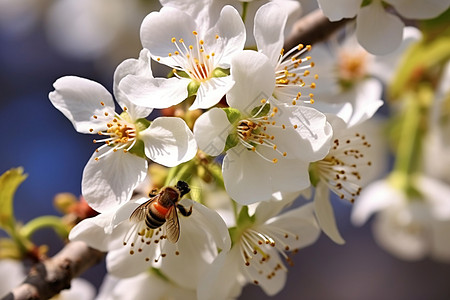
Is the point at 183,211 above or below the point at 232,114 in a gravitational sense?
below

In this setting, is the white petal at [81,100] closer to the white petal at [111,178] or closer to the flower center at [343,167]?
the white petal at [111,178]

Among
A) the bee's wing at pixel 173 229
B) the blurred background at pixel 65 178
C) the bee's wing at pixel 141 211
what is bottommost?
the blurred background at pixel 65 178

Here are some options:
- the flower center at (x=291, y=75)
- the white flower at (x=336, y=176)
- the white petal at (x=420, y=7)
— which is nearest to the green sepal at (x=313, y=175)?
the white flower at (x=336, y=176)

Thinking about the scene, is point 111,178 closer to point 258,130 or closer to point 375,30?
point 258,130

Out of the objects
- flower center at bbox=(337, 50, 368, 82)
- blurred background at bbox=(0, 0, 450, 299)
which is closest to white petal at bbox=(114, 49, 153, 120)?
flower center at bbox=(337, 50, 368, 82)

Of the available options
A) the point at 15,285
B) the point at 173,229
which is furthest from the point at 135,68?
the point at 15,285
